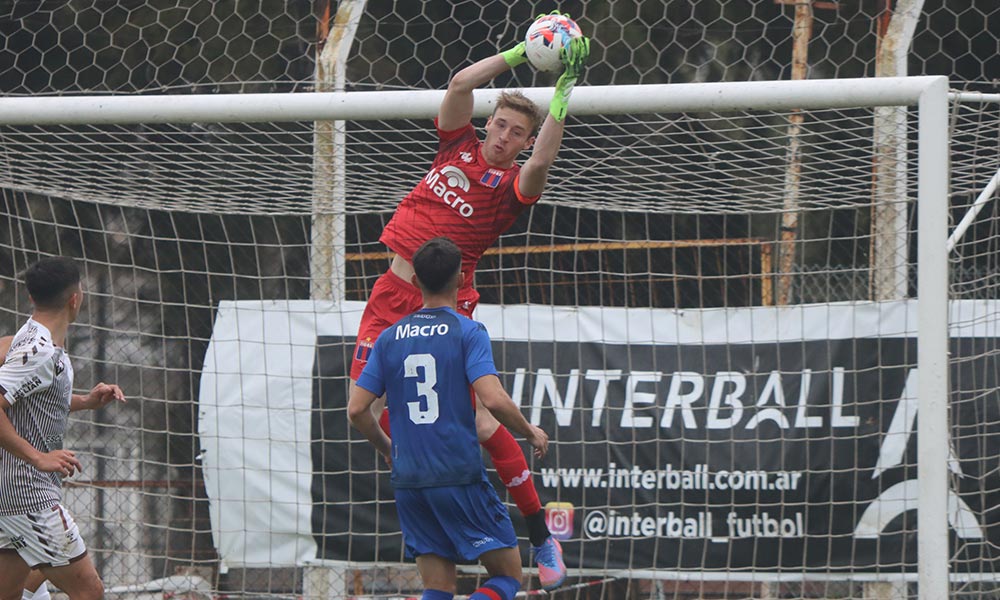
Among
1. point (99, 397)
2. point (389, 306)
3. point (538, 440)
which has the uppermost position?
point (389, 306)

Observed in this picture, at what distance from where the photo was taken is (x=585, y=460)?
6.41 meters

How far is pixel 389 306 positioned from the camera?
15.4 feet

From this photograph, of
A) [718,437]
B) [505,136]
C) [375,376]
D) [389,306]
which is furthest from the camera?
[718,437]

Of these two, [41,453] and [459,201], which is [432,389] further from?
[41,453]

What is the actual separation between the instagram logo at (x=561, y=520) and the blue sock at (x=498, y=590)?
2.18 meters

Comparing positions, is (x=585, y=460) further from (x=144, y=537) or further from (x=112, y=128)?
(x=112, y=128)

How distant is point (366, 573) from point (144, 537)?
1550mm

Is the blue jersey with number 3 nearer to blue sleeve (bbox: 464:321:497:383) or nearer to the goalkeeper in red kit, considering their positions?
blue sleeve (bbox: 464:321:497:383)

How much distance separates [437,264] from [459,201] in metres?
0.66

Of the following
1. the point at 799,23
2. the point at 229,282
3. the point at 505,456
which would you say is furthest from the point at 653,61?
the point at 505,456

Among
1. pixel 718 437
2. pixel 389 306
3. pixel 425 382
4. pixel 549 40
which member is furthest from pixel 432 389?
pixel 718 437

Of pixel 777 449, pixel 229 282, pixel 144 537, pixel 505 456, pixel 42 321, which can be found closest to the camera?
pixel 42 321

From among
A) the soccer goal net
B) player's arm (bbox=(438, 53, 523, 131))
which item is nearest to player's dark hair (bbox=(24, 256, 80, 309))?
player's arm (bbox=(438, 53, 523, 131))

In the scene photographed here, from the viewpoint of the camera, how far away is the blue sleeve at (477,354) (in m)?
3.94
